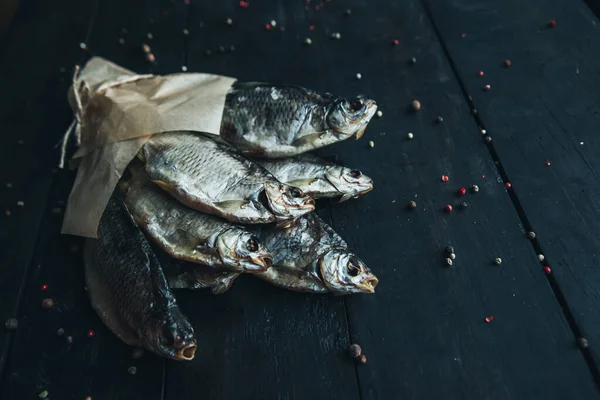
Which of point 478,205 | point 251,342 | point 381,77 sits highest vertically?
point 381,77

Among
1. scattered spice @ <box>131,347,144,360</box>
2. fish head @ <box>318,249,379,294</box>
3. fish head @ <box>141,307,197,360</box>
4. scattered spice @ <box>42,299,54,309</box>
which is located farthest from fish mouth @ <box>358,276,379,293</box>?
scattered spice @ <box>42,299,54,309</box>

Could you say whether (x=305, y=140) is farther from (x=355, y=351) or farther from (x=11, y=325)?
(x=11, y=325)

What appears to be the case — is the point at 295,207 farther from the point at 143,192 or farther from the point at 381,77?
the point at 381,77

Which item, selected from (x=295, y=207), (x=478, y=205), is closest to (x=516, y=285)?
(x=478, y=205)

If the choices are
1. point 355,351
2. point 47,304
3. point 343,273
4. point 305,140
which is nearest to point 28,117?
point 47,304

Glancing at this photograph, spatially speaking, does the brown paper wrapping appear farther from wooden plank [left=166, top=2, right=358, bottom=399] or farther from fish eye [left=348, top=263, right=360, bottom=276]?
fish eye [left=348, top=263, right=360, bottom=276]

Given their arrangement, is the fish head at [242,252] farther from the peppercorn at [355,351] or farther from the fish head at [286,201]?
the peppercorn at [355,351]
